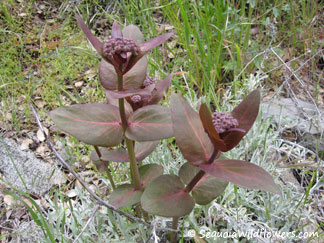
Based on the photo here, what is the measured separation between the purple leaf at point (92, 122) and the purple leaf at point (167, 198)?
0.65 ft

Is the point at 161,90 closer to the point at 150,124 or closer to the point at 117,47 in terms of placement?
the point at 150,124

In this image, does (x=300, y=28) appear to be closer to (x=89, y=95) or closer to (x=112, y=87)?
(x=89, y=95)

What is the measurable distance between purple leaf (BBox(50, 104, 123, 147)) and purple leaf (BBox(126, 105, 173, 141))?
0.05 m

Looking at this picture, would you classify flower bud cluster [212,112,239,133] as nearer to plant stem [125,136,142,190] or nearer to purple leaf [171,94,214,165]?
purple leaf [171,94,214,165]

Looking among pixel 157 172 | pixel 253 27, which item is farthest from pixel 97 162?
pixel 253 27

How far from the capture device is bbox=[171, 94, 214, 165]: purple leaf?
2.85ft

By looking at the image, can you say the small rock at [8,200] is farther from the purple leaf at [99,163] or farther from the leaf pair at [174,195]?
the leaf pair at [174,195]

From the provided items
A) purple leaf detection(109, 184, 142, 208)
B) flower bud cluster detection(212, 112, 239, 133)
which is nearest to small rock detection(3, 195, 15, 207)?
purple leaf detection(109, 184, 142, 208)

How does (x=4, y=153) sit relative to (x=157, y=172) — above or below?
below

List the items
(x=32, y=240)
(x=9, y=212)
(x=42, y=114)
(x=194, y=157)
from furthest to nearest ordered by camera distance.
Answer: (x=42, y=114) < (x=9, y=212) < (x=32, y=240) < (x=194, y=157)

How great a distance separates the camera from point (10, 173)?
2.04 m

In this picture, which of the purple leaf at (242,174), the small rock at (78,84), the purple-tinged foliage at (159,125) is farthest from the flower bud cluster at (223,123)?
the small rock at (78,84)

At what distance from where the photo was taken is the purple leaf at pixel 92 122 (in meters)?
0.87

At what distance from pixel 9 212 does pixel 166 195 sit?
1402mm
